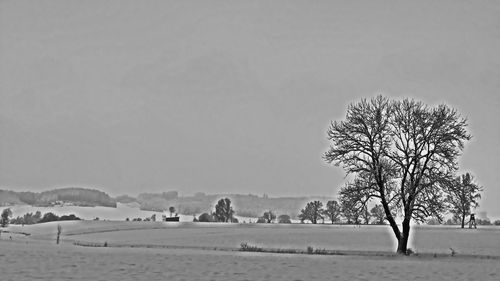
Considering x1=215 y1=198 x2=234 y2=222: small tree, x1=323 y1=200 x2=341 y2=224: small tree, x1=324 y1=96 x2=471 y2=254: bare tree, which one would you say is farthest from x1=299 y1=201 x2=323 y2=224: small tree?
x1=324 y1=96 x2=471 y2=254: bare tree

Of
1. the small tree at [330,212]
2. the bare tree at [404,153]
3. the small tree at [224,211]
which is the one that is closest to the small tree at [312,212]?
the small tree at [330,212]

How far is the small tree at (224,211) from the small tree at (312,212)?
2025 centimetres

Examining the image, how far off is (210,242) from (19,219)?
137319 millimetres

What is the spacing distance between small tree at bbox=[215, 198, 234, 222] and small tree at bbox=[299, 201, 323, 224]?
20249mm

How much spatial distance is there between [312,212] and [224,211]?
27142 millimetres

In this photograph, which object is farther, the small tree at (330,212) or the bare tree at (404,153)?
the small tree at (330,212)

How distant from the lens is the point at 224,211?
500 feet

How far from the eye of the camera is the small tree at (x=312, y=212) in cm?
13625

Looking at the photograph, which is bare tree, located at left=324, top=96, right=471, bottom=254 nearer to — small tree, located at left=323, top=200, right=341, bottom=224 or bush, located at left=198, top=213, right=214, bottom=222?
small tree, located at left=323, top=200, right=341, bottom=224

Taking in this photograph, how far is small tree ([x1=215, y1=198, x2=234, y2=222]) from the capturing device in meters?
152

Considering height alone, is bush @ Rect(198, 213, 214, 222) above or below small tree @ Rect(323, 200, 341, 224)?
below

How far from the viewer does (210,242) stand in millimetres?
59875

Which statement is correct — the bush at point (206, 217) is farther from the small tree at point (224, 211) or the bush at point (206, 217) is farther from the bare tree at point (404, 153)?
the bare tree at point (404, 153)

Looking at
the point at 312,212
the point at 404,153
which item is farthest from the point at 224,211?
the point at 404,153
